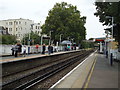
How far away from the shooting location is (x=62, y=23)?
55.7 meters

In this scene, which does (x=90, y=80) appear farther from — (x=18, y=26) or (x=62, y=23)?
(x=18, y=26)

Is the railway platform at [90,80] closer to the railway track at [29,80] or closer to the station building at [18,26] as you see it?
the railway track at [29,80]

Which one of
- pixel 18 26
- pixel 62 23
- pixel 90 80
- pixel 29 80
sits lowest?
pixel 29 80

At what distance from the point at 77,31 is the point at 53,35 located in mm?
7907

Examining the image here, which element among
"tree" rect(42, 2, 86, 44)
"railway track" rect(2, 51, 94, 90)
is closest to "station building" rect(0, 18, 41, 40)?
"tree" rect(42, 2, 86, 44)

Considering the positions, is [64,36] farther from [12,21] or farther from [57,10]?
[12,21]

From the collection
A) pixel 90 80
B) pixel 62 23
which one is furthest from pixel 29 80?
pixel 62 23

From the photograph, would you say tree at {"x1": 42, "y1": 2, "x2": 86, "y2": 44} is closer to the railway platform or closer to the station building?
the station building

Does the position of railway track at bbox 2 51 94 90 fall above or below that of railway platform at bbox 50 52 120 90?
below

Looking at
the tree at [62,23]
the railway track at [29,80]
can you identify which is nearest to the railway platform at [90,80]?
the railway track at [29,80]

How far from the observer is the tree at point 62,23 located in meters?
54.0

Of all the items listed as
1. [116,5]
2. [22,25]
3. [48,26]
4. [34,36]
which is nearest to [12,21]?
[22,25]

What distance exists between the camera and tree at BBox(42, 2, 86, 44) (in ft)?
177

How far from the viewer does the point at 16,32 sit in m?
94.2
